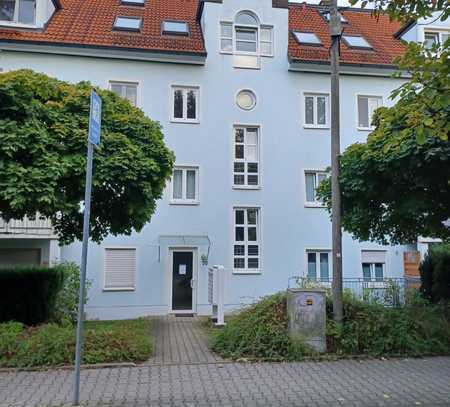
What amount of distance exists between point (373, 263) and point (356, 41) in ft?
31.2

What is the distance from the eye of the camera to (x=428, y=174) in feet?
Result: 26.7

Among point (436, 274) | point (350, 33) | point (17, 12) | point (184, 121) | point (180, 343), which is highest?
point (350, 33)

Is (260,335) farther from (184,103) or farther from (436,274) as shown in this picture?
(184,103)

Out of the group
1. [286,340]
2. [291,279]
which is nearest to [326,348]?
[286,340]

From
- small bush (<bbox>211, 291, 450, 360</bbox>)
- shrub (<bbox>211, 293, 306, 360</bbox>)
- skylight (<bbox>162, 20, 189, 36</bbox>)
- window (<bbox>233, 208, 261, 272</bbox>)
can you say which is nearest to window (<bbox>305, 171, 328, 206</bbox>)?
window (<bbox>233, 208, 261, 272</bbox>)

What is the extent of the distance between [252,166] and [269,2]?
6680 millimetres

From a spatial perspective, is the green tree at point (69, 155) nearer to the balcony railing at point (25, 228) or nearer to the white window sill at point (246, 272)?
the balcony railing at point (25, 228)

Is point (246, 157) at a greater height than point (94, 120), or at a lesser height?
greater

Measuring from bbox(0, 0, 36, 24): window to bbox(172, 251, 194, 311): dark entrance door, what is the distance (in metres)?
10.2

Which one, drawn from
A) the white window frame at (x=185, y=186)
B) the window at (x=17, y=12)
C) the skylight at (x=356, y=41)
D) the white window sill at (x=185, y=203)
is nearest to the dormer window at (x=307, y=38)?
the skylight at (x=356, y=41)

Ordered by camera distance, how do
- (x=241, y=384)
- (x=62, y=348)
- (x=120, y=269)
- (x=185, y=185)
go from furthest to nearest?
1. (x=185, y=185)
2. (x=120, y=269)
3. (x=62, y=348)
4. (x=241, y=384)

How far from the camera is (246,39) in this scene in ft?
56.3

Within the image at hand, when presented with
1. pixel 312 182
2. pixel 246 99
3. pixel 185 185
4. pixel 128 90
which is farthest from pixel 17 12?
pixel 312 182

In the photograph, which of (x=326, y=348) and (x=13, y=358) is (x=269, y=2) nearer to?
(x=326, y=348)
